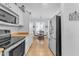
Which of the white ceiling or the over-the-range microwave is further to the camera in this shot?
the white ceiling

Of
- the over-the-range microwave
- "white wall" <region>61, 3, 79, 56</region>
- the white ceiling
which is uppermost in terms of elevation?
the white ceiling

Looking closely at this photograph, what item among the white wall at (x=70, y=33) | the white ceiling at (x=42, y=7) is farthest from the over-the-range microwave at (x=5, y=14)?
the white ceiling at (x=42, y=7)

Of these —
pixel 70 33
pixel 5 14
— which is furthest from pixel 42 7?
pixel 70 33

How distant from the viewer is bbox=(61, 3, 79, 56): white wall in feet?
6.55

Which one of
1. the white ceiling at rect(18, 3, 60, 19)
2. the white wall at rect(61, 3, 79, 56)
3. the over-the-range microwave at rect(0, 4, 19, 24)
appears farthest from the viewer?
the white ceiling at rect(18, 3, 60, 19)

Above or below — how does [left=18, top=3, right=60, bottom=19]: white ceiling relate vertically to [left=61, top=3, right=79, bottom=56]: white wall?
above

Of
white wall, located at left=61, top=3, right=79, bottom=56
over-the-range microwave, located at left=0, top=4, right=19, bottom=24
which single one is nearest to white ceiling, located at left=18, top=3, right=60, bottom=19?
over-the-range microwave, located at left=0, top=4, right=19, bottom=24

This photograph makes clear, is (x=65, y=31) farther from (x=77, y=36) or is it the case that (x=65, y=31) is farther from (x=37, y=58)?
(x=37, y=58)

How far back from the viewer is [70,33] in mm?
2145

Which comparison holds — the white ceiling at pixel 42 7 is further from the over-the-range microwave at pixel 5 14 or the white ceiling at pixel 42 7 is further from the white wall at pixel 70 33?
the white wall at pixel 70 33

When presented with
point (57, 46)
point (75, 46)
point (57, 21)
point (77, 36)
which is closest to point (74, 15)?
point (77, 36)

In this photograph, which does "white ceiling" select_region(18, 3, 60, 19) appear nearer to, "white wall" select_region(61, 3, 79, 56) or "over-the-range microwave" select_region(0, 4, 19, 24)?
"over-the-range microwave" select_region(0, 4, 19, 24)

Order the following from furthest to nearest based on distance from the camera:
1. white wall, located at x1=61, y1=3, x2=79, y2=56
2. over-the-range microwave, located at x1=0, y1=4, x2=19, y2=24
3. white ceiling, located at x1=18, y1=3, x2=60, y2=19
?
white ceiling, located at x1=18, y1=3, x2=60, y2=19
over-the-range microwave, located at x1=0, y1=4, x2=19, y2=24
white wall, located at x1=61, y1=3, x2=79, y2=56

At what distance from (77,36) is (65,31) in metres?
0.38
